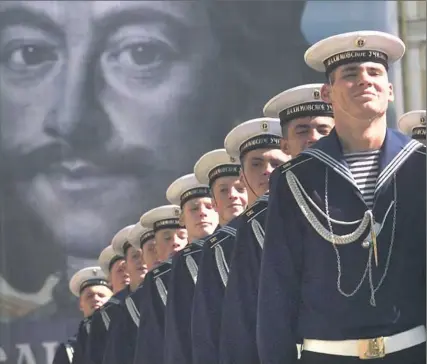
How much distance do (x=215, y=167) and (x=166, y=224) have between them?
4.23ft

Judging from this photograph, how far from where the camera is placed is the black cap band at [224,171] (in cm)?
671

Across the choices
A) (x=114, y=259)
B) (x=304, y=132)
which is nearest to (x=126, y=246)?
(x=114, y=259)

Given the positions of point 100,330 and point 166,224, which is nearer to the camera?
point 166,224

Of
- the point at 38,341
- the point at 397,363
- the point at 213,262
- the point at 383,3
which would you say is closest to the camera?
the point at 397,363

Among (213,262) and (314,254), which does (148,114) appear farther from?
(314,254)

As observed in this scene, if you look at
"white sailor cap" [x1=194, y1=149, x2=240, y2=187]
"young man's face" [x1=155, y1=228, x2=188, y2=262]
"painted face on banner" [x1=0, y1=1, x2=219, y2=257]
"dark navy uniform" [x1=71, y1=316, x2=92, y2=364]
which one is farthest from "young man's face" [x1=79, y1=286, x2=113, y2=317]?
"white sailor cap" [x1=194, y1=149, x2=240, y2=187]

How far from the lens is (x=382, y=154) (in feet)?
15.4

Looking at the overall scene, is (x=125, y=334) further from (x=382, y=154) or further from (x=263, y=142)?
(x=382, y=154)

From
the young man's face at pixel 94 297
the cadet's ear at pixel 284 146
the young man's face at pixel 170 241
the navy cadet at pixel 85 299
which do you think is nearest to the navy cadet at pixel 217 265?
the cadet's ear at pixel 284 146

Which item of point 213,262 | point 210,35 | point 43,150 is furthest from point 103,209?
point 213,262

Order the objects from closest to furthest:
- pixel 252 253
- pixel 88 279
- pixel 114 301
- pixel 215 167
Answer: pixel 252 253 → pixel 215 167 → pixel 114 301 → pixel 88 279

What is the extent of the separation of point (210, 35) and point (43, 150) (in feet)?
6.35

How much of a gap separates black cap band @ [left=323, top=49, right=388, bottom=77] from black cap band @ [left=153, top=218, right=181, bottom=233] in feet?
10.4

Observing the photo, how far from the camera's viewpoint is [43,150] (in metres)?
14.0
